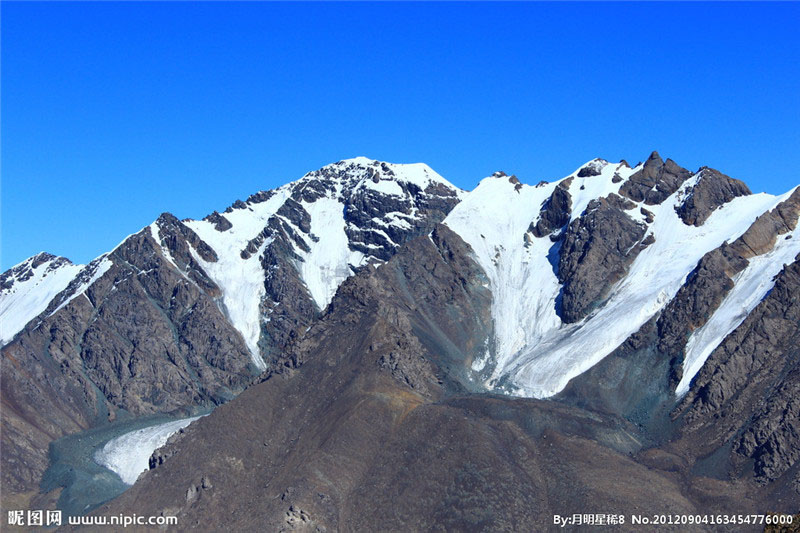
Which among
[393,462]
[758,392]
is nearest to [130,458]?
[393,462]

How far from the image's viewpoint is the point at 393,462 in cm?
15662

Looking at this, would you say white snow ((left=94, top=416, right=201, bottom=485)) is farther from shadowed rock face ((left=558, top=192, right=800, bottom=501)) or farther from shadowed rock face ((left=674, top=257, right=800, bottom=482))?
shadowed rock face ((left=674, top=257, right=800, bottom=482))

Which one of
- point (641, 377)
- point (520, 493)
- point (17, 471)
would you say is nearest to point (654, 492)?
point (520, 493)

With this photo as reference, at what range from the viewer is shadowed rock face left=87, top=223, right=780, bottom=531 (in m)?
145

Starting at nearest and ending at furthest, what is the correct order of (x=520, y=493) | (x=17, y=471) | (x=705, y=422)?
1. (x=520, y=493)
2. (x=705, y=422)
3. (x=17, y=471)

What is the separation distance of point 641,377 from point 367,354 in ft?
173

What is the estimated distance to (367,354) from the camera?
184 meters

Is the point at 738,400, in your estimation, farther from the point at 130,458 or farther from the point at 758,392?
the point at 130,458

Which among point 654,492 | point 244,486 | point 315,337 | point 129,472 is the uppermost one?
point 315,337

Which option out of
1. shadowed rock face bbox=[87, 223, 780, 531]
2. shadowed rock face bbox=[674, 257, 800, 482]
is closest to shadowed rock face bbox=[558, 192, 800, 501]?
shadowed rock face bbox=[674, 257, 800, 482]

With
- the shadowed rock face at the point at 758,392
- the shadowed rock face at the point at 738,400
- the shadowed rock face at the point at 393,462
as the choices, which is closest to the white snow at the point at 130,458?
the shadowed rock face at the point at 393,462

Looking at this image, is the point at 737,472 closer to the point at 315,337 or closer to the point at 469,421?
the point at 469,421

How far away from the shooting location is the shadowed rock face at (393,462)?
14512cm

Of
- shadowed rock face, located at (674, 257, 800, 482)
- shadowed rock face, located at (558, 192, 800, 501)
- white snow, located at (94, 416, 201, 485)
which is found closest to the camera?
shadowed rock face, located at (558, 192, 800, 501)
